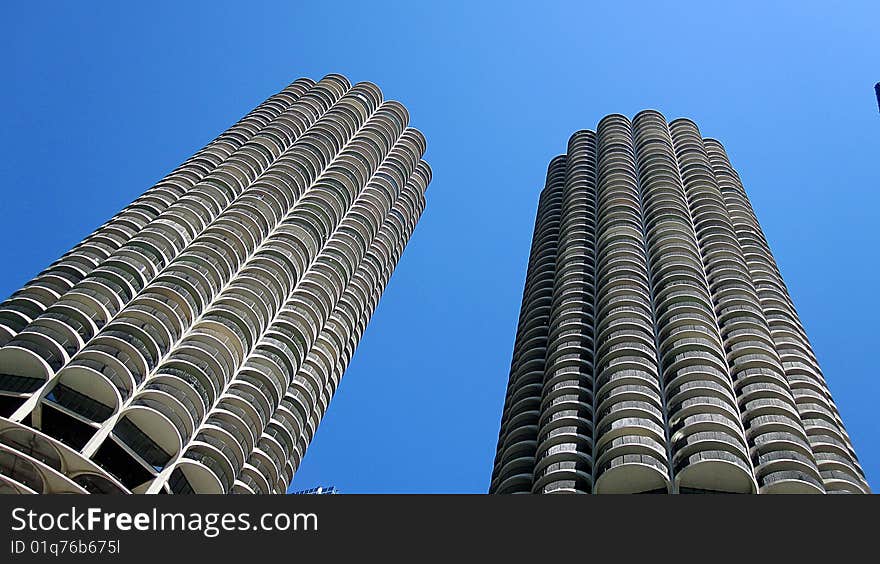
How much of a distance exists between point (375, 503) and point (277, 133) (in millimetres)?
56821

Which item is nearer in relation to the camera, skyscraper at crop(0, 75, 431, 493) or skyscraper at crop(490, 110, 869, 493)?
A: skyscraper at crop(0, 75, 431, 493)

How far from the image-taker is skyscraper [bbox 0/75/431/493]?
45.9 meters

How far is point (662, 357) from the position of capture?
59.1m

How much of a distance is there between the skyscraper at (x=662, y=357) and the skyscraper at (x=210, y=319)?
1340 cm

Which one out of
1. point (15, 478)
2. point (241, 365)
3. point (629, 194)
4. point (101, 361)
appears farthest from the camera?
point (629, 194)

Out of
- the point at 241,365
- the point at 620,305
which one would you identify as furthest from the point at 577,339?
the point at 241,365

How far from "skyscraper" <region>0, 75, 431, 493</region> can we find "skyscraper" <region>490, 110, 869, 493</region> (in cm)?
1340

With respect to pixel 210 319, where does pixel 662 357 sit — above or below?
above

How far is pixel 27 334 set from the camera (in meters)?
47.8

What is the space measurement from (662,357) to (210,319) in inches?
1030

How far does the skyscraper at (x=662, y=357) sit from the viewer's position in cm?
4975

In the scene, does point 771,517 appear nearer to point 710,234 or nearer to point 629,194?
point 710,234

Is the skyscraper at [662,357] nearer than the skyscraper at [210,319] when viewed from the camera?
No

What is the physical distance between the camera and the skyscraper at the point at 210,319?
45875 millimetres
